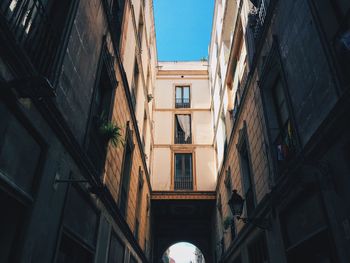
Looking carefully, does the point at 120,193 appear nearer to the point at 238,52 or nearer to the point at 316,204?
the point at 316,204

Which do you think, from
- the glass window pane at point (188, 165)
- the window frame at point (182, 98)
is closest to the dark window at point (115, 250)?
the glass window pane at point (188, 165)

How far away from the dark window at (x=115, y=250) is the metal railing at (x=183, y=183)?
980cm

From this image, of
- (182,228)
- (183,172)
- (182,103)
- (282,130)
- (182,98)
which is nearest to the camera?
(282,130)

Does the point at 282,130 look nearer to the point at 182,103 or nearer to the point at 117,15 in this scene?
the point at 117,15

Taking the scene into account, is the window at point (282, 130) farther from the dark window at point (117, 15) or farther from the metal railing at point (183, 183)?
the metal railing at point (183, 183)

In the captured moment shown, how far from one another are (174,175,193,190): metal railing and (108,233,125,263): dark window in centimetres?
980

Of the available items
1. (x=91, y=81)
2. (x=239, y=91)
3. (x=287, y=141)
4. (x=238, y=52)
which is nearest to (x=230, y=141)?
(x=239, y=91)

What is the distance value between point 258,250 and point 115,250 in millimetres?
3985

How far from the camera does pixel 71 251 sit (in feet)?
18.7

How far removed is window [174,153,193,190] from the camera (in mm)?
19609

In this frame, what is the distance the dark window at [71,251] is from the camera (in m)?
5.29

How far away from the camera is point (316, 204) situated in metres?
5.13

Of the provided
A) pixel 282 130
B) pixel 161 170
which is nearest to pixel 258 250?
pixel 282 130

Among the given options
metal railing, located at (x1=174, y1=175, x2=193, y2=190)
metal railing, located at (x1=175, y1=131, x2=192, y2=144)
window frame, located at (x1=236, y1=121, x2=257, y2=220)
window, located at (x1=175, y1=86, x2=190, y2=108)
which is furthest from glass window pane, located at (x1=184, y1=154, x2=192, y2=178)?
Result: window frame, located at (x1=236, y1=121, x2=257, y2=220)
